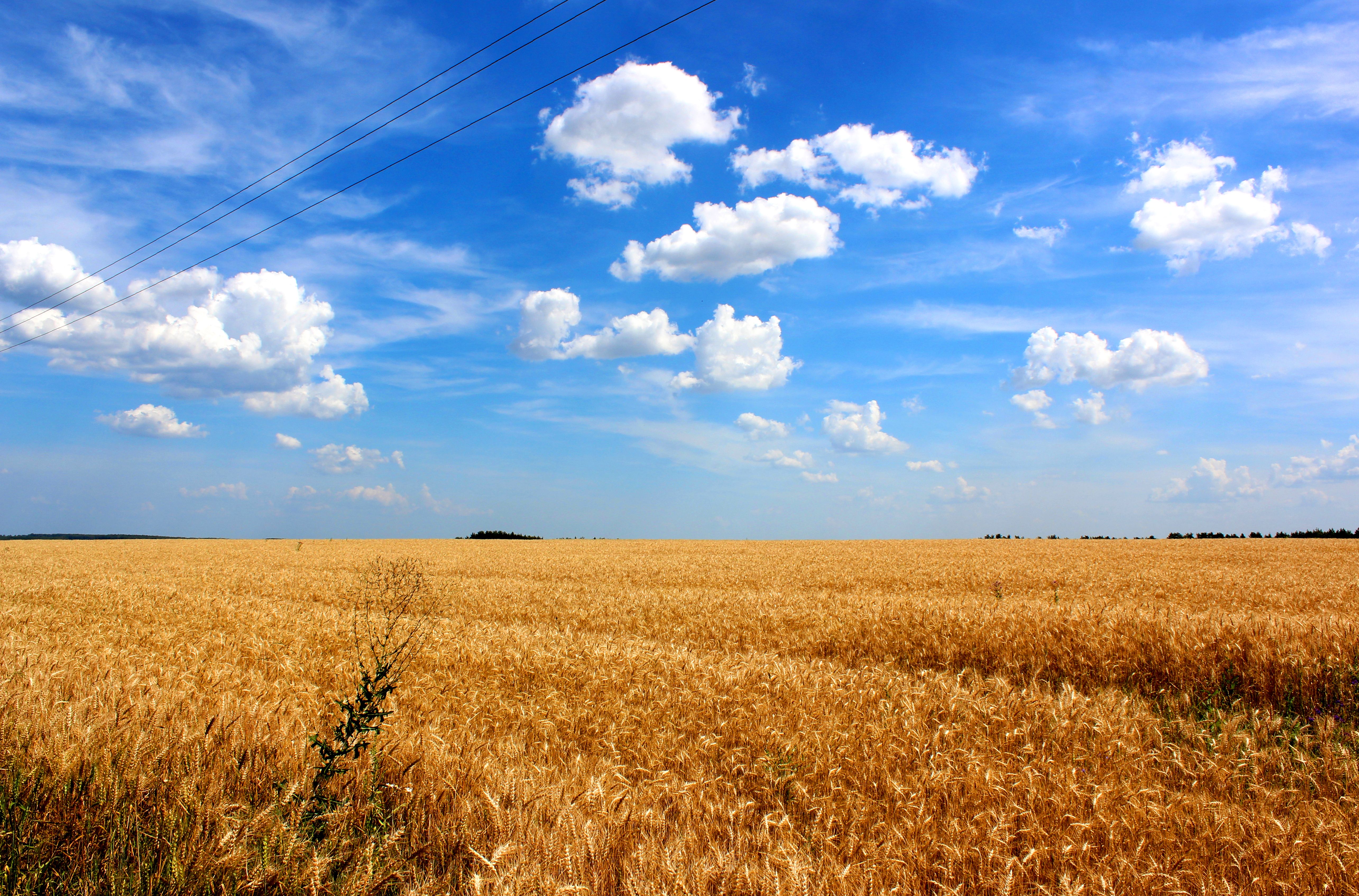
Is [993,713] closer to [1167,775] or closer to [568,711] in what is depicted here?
[1167,775]

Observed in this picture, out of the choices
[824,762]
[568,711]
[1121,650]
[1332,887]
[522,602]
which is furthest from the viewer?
[522,602]

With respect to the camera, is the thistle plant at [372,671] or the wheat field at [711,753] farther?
the thistle plant at [372,671]

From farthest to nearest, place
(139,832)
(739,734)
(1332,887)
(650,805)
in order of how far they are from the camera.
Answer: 1. (739,734)
2. (650,805)
3. (1332,887)
4. (139,832)

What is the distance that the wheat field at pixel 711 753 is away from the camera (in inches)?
116

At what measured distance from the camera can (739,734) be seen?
5.40m

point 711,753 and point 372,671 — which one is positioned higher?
point 372,671

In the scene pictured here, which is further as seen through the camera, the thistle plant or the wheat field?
the thistle plant

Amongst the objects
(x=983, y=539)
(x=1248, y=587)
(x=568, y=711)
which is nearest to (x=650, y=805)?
(x=568, y=711)

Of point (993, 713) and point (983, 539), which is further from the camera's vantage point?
point (983, 539)

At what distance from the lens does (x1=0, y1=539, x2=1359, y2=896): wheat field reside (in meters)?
2.95

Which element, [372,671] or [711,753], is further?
[372,671]

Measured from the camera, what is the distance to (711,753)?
17.0 ft

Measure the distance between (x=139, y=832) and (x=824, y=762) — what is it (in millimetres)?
4161

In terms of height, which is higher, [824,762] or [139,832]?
[139,832]
